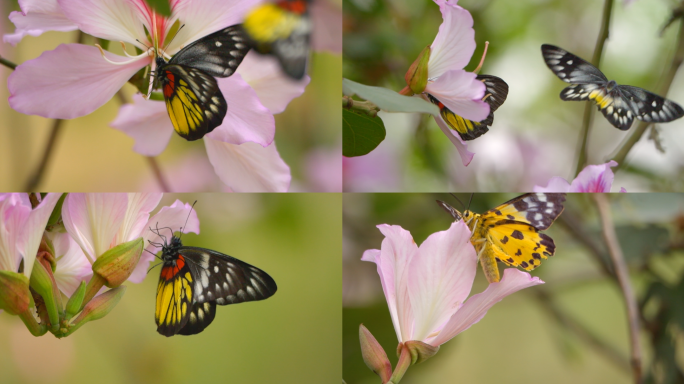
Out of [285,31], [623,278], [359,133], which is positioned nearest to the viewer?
[285,31]

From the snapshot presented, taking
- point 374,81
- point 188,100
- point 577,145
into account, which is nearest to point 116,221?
point 188,100

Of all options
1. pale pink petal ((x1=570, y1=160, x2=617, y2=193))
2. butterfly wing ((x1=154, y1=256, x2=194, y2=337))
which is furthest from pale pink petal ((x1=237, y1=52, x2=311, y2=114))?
pale pink petal ((x1=570, y1=160, x2=617, y2=193))

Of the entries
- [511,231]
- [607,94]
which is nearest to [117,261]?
[511,231]

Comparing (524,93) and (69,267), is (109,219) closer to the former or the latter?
(69,267)

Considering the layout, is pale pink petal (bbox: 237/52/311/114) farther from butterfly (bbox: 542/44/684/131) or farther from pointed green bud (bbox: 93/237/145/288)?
butterfly (bbox: 542/44/684/131)

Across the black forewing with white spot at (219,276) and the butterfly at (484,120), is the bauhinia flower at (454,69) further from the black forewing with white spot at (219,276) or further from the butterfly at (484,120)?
the black forewing with white spot at (219,276)

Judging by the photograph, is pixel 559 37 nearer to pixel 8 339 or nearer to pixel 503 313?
pixel 503 313
